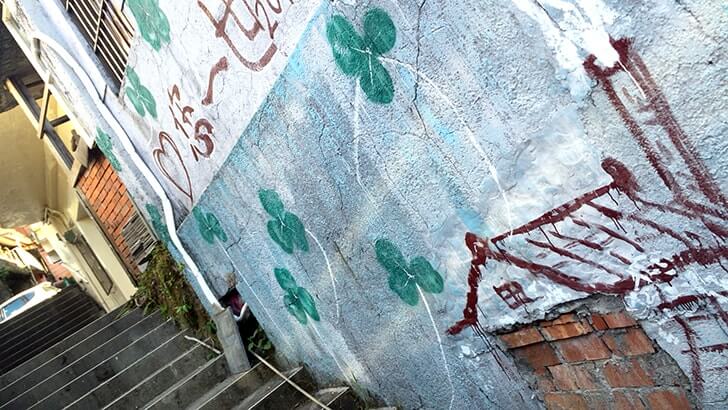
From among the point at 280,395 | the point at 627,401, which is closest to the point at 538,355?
the point at 627,401

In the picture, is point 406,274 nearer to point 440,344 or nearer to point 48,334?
point 440,344

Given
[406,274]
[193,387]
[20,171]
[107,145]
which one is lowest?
[193,387]

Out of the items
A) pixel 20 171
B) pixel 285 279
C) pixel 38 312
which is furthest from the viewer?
pixel 38 312

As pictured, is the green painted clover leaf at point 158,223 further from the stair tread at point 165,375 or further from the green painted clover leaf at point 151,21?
the green painted clover leaf at point 151,21

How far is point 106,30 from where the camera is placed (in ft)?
14.2

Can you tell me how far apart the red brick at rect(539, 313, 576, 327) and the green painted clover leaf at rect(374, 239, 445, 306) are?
0.53 meters

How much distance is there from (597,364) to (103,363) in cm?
495

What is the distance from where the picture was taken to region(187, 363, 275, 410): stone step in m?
4.34

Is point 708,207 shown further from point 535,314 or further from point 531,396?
point 531,396

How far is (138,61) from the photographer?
385cm

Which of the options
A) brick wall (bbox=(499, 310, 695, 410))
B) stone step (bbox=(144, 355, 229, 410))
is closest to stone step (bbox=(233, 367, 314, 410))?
stone step (bbox=(144, 355, 229, 410))

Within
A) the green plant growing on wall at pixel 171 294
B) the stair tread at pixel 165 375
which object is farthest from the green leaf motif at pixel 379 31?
the stair tread at pixel 165 375

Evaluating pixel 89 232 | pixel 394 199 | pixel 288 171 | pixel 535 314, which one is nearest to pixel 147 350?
pixel 288 171

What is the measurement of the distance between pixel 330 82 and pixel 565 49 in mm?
1142
